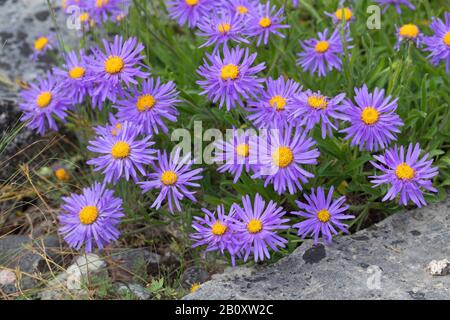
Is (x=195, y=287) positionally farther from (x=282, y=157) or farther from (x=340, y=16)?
(x=340, y=16)

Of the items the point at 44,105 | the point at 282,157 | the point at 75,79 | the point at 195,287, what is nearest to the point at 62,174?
the point at 44,105

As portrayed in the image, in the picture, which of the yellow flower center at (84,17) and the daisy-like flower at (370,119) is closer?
the daisy-like flower at (370,119)

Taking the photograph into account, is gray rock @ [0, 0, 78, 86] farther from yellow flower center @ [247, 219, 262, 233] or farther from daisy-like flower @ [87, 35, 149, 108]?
yellow flower center @ [247, 219, 262, 233]

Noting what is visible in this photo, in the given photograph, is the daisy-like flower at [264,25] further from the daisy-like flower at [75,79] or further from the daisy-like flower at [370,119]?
the daisy-like flower at [75,79]

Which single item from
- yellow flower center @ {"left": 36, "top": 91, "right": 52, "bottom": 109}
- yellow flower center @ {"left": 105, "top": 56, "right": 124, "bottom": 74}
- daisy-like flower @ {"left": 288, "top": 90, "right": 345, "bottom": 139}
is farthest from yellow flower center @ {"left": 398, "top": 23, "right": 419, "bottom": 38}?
yellow flower center @ {"left": 36, "top": 91, "right": 52, "bottom": 109}

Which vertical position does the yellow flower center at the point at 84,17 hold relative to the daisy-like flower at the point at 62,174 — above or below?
Answer: above

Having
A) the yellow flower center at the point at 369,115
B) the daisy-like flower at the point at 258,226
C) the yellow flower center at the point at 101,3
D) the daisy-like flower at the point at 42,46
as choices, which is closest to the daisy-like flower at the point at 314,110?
the yellow flower center at the point at 369,115

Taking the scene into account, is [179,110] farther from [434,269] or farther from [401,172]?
[434,269]

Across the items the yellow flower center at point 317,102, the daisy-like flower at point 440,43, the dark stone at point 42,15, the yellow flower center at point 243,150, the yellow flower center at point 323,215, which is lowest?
the yellow flower center at point 323,215
